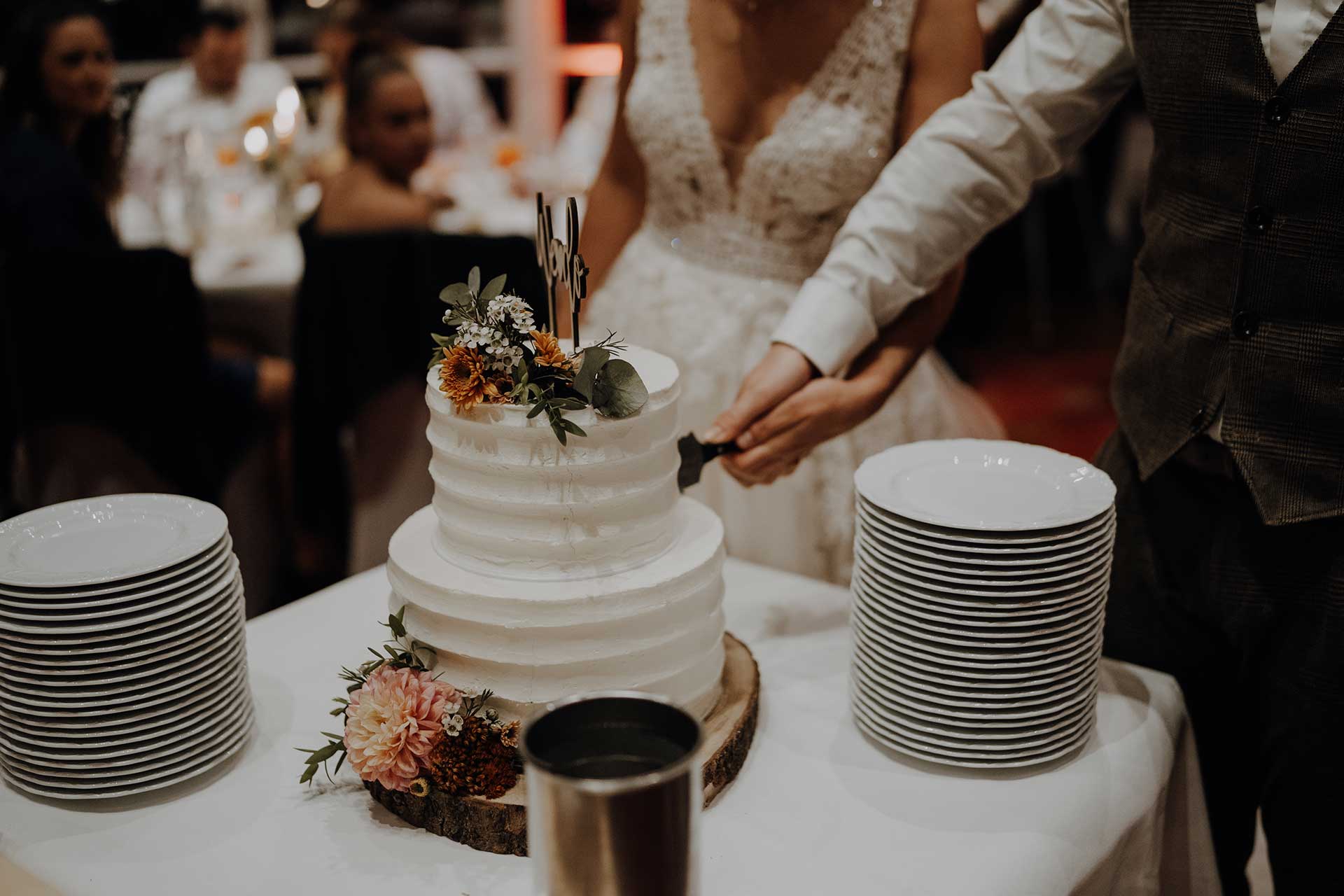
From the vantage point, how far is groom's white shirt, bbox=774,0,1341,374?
60.1 inches

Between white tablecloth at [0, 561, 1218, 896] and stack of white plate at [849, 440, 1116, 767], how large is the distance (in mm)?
54

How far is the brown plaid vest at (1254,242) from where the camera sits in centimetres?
128

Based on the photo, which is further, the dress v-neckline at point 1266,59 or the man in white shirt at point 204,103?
the man in white shirt at point 204,103

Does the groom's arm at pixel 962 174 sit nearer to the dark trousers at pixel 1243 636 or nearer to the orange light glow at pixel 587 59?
the dark trousers at pixel 1243 636

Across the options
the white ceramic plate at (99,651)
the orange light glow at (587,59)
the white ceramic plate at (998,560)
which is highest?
the orange light glow at (587,59)

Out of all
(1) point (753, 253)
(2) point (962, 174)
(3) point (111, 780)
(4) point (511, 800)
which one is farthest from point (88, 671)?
(1) point (753, 253)

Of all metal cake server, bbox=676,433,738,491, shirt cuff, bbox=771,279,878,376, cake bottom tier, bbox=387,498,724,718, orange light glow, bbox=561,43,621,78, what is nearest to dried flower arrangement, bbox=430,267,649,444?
cake bottom tier, bbox=387,498,724,718

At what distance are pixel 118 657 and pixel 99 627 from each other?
0.04 meters

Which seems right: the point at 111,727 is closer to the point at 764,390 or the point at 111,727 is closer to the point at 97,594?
the point at 97,594

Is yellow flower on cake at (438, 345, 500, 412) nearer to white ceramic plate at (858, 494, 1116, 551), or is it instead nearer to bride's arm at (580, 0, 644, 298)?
white ceramic plate at (858, 494, 1116, 551)

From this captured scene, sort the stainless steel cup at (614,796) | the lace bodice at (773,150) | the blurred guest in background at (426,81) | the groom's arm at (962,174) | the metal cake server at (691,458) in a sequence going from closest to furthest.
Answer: the stainless steel cup at (614,796), the metal cake server at (691,458), the groom's arm at (962,174), the lace bodice at (773,150), the blurred guest in background at (426,81)

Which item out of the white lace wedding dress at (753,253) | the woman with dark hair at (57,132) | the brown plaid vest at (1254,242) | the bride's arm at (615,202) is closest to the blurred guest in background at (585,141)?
the woman with dark hair at (57,132)

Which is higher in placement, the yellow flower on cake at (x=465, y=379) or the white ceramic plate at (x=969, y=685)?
the yellow flower on cake at (x=465, y=379)

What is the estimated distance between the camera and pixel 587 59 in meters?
6.90
